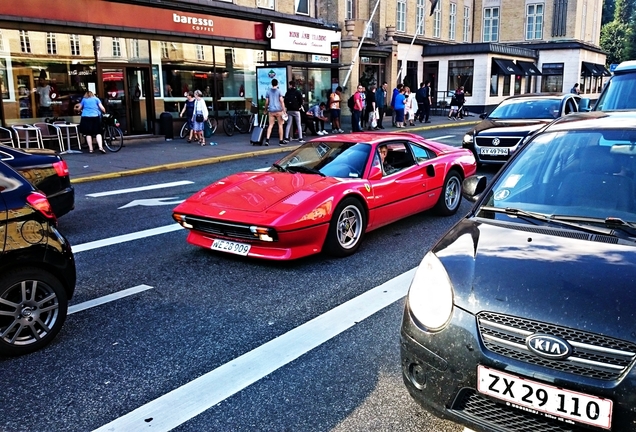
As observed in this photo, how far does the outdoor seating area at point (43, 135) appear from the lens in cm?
1487

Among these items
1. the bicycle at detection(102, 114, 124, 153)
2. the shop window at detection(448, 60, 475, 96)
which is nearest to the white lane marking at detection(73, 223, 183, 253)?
the bicycle at detection(102, 114, 124, 153)

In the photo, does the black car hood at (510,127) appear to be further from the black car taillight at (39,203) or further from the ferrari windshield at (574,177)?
the black car taillight at (39,203)

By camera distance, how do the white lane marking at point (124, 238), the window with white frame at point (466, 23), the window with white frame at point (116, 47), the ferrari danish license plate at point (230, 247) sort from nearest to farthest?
the ferrari danish license plate at point (230, 247), the white lane marking at point (124, 238), the window with white frame at point (116, 47), the window with white frame at point (466, 23)

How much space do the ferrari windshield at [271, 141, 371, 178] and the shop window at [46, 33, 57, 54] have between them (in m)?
12.7

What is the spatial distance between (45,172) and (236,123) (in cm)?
1545

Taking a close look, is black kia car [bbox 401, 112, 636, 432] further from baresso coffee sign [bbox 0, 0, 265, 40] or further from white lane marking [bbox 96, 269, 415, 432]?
baresso coffee sign [bbox 0, 0, 265, 40]

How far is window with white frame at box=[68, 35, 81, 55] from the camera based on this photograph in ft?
56.5

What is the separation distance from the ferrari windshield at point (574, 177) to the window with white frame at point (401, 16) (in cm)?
3465

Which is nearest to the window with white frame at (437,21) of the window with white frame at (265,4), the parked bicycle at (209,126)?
the window with white frame at (265,4)

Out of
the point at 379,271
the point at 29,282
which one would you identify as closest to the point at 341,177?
the point at 379,271

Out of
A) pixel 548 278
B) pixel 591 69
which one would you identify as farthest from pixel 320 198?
pixel 591 69

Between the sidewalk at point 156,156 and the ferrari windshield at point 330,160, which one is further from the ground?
the ferrari windshield at point 330,160

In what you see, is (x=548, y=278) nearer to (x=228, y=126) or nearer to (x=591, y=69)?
(x=228, y=126)

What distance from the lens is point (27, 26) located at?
16.0 metres
